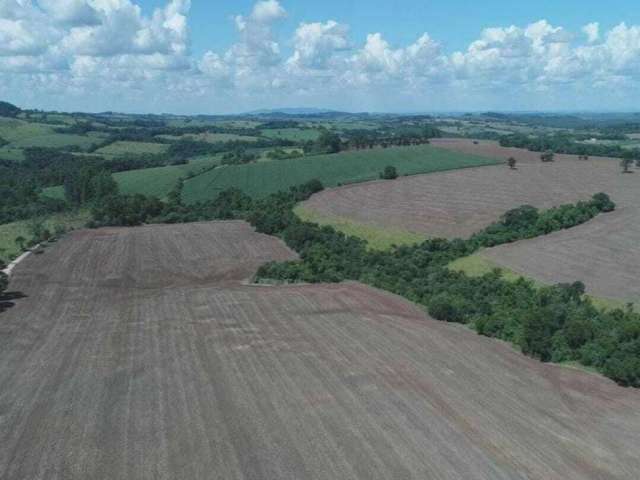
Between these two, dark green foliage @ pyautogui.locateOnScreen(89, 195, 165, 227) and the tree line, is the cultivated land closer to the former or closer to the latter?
the tree line

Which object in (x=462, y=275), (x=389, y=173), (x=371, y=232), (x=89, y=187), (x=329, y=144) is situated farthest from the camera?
(x=329, y=144)

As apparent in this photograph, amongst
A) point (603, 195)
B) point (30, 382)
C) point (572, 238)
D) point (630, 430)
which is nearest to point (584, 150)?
point (603, 195)

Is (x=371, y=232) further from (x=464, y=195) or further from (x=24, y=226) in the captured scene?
(x=24, y=226)

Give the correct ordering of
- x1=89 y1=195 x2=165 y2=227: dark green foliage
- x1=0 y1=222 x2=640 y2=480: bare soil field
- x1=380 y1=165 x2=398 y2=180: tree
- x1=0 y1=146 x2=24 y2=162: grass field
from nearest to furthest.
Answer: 1. x1=0 y1=222 x2=640 y2=480: bare soil field
2. x1=89 y1=195 x2=165 y2=227: dark green foliage
3. x1=380 y1=165 x2=398 y2=180: tree
4. x1=0 y1=146 x2=24 y2=162: grass field

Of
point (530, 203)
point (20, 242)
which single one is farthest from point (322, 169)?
point (20, 242)

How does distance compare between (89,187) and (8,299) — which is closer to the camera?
(8,299)

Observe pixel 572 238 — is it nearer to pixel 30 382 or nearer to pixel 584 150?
pixel 30 382

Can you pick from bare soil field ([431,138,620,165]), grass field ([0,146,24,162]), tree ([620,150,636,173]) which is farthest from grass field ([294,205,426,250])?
grass field ([0,146,24,162])
